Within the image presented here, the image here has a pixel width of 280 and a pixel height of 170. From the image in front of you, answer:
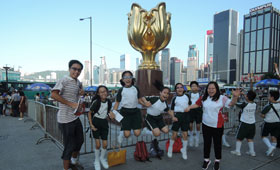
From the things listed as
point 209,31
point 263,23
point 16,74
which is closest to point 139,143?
point 16,74

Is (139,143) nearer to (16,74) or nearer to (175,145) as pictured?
(175,145)

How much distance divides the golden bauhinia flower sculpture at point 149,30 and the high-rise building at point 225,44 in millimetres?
94493

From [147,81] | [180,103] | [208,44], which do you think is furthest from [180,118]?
[208,44]

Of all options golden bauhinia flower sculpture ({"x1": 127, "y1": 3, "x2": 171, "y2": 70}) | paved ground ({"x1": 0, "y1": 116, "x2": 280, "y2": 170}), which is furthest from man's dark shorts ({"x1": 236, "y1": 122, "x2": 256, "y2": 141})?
golden bauhinia flower sculpture ({"x1": 127, "y1": 3, "x2": 171, "y2": 70})

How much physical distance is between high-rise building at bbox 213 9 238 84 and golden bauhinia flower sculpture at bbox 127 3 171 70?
94.5 m

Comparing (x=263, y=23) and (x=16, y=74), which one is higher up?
(x=263, y=23)

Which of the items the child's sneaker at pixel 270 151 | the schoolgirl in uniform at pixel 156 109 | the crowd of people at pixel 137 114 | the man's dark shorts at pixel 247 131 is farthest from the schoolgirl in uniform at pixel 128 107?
the child's sneaker at pixel 270 151

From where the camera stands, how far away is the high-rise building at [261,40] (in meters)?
72.4

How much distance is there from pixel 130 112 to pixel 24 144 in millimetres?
3273

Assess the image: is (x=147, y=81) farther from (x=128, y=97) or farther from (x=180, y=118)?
(x=128, y=97)

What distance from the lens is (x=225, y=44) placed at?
104 meters

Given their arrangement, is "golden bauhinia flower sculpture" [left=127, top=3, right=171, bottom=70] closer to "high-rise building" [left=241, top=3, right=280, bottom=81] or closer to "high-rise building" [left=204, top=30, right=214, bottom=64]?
"high-rise building" [left=241, top=3, right=280, bottom=81]

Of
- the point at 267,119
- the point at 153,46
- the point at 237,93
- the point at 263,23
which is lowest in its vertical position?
the point at 267,119

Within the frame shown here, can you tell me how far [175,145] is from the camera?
13.1 feet
